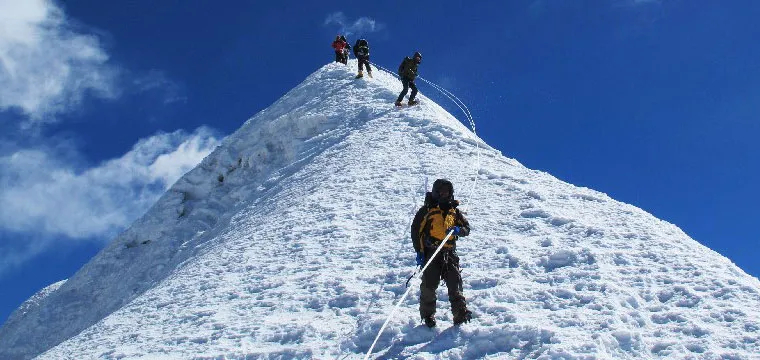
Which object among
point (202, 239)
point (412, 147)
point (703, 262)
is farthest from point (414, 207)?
point (202, 239)

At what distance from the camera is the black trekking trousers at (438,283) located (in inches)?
289

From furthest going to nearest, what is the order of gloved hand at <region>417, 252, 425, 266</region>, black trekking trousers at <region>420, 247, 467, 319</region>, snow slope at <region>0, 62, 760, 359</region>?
1. gloved hand at <region>417, 252, 425, 266</region>
2. black trekking trousers at <region>420, 247, 467, 319</region>
3. snow slope at <region>0, 62, 760, 359</region>

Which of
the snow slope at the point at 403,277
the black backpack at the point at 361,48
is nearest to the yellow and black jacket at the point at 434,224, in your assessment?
the snow slope at the point at 403,277

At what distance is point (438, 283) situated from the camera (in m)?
7.43

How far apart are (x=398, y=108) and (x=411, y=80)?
114 cm

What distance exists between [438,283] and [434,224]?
72cm

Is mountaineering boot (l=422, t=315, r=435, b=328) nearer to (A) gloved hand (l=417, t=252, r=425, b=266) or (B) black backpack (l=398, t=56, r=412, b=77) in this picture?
(A) gloved hand (l=417, t=252, r=425, b=266)

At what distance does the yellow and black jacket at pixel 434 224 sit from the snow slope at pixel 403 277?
1.05 meters

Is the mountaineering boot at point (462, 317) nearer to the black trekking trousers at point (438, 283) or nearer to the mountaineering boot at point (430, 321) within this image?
the black trekking trousers at point (438, 283)

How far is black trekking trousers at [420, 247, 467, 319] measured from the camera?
734 centimetres

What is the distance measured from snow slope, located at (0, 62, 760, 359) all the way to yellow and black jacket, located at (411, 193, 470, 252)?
1.05 metres

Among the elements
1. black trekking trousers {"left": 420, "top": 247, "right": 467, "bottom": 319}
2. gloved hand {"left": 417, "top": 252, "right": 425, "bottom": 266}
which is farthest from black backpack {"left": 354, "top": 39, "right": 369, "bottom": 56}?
black trekking trousers {"left": 420, "top": 247, "right": 467, "bottom": 319}

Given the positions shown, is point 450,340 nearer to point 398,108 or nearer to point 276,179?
point 276,179

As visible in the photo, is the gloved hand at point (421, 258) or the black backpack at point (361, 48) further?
the black backpack at point (361, 48)
